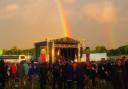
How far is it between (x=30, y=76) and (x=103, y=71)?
16.3 feet

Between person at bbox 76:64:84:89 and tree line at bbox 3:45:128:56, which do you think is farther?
tree line at bbox 3:45:128:56

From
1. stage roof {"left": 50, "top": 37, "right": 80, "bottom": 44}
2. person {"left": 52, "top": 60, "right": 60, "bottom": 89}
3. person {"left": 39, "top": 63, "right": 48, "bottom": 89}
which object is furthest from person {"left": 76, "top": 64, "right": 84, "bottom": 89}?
stage roof {"left": 50, "top": 37, "right": 80, "bottom": 44}

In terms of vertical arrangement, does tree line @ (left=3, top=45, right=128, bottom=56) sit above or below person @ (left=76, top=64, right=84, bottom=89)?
above

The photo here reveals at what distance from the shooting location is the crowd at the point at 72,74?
64.0 ft

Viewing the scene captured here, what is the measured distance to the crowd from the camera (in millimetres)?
19516

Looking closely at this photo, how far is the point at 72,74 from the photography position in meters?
20.7

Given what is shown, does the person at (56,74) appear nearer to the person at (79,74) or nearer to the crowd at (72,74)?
the crowd at (72,74)

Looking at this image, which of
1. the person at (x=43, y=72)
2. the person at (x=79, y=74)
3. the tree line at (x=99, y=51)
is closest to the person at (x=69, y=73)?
the person at (x=79, y=74)

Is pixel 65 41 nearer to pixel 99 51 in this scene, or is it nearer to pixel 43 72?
pixel 43 72

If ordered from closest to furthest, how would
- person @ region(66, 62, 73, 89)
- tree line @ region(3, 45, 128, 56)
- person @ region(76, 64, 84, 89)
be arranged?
1. person @ region(76, 64, 84, 89)
2. person @ region(66, 62, 73, 89)
3. tree line @ region(3, 45, 128, 56)

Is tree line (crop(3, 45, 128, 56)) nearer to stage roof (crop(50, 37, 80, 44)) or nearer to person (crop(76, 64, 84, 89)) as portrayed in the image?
stage roof (crop(50, 37, 80, 44))

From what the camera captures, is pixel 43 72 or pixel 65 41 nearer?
pixel 43 72

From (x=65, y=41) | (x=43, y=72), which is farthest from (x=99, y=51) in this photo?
(x=43, y=72)

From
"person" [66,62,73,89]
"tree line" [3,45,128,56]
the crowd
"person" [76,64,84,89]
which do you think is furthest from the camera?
"tree line" [3,45,128,56]
